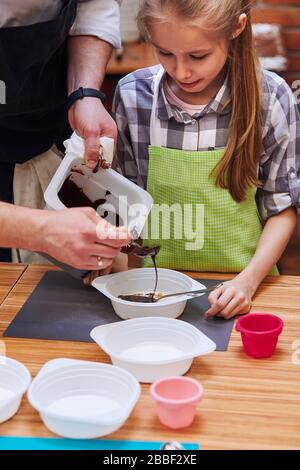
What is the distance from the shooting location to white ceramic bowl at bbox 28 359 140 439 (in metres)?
1.28

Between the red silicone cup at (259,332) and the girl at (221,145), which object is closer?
the red silicone cup at (259,332)

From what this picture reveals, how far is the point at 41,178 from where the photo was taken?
2.11 metres

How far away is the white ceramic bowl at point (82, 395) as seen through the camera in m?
1.28

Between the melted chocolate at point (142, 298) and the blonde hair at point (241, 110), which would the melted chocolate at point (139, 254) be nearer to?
the melted chocolate at point (142, 298)

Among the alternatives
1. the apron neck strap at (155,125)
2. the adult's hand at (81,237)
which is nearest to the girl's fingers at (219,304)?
the adult's hand at (81,237)

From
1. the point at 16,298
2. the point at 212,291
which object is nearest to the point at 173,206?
the point at 212,291

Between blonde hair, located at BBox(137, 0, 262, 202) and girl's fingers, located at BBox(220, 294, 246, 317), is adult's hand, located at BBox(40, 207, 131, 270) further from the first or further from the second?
blonde hair, located at BBox(137, 0, 262, 202)

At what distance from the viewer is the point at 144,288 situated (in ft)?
5.97

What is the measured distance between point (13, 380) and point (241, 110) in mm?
904

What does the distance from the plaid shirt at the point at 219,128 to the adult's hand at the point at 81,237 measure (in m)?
0.57

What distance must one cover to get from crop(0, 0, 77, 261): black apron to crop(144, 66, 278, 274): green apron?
27 cm

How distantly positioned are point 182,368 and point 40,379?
0.27m

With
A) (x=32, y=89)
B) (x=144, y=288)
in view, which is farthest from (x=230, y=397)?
(x=32, y=89)

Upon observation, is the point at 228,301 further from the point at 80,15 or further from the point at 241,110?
the point at 80,15
